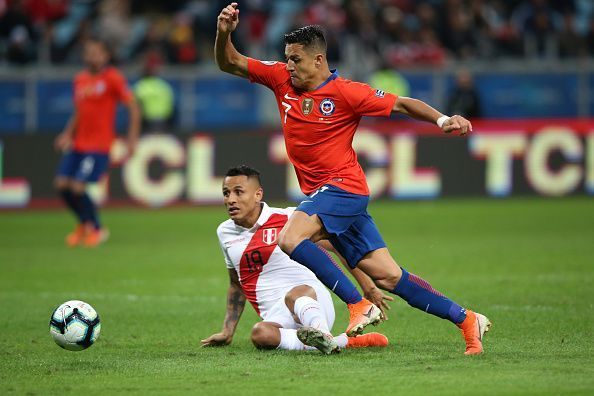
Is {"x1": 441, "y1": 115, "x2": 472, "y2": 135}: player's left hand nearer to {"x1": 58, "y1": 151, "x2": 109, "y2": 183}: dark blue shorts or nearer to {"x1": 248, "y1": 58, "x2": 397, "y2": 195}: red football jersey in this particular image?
{"x1": 248, "y1": 58, "x2": 397, "y2": 195}: red football jersey

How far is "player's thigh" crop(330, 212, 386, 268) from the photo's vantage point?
751 cm

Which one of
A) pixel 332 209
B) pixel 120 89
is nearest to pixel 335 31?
pixel 120 89

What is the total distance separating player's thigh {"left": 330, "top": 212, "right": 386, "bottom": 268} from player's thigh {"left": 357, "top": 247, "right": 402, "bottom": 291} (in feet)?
0.11

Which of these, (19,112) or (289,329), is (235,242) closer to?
(289,329)

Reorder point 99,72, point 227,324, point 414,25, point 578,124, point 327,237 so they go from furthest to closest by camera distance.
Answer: point 414,25 < point 578,124 < point 99,72 < point 227,324 < point 327,237

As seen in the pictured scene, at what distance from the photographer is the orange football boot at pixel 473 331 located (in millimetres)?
7270

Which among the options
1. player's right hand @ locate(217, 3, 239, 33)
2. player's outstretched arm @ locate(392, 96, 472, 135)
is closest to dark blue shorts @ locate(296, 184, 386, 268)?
player's outstretched arm @ locate(392, 96, 472, 135)

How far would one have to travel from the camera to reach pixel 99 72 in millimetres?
15500

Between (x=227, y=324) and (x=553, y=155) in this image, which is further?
(x=553, y=155)

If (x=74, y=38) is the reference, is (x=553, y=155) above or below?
below

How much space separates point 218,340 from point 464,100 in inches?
541

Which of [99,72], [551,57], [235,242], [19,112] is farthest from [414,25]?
[235,242]

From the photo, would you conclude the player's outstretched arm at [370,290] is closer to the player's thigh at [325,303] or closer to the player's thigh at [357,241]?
the player's thigh at [357,241]

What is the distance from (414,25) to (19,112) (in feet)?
28.4
